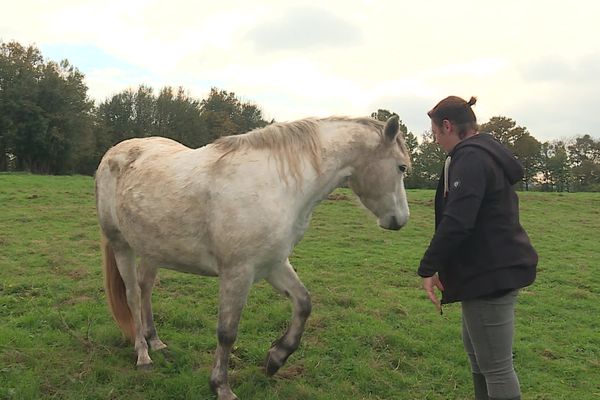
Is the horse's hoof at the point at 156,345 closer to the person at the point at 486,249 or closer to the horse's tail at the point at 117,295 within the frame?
Result: the horse's tail at the point at 117,295

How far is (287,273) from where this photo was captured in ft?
13.8

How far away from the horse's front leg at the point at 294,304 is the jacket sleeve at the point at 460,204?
59.9 inches

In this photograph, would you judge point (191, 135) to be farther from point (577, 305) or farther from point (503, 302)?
point (503, 302)

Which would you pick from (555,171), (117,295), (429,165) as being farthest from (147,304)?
(555,171)

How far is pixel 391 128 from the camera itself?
3.89 metres

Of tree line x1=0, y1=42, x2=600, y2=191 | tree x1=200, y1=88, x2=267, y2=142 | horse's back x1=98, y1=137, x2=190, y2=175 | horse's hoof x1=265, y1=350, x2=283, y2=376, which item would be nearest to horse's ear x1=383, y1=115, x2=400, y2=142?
horse's back x1=98, y1=137, x2=190, y2=175

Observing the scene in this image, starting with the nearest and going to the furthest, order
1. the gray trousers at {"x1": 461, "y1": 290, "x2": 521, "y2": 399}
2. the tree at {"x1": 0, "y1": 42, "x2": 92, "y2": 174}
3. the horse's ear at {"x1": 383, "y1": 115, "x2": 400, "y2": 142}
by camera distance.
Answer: the gray trousers at {"x1": 461, "y1": 290, "x2": 521, "y2": 399}
the horse's ear at {"x1": 383, "y1": 115, "x2": 400, "y2": 142}
the tree at {"x1": 0, "y1": 42, "x2": 92, "y2": 174}

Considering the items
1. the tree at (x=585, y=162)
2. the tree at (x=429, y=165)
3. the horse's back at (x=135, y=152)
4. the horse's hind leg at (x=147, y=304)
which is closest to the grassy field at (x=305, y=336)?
the horse's hind leg at (x=147, y=304)

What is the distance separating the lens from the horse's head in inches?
156

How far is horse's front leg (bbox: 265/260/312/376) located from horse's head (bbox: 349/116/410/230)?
34.9 inches

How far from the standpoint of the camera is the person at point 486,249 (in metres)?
2.86

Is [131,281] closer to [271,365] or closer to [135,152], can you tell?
[135,152]

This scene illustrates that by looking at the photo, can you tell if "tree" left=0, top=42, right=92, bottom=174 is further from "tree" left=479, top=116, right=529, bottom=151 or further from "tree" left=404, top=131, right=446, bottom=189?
"tree" left=479, top=116, right=529, bottom=151

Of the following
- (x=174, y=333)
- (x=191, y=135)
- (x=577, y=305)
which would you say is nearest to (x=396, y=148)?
(x=174, y=333)
